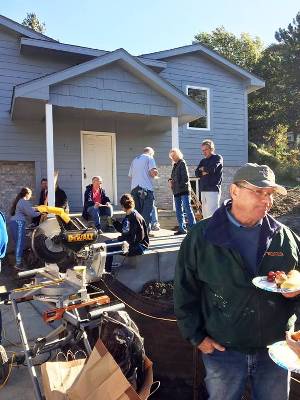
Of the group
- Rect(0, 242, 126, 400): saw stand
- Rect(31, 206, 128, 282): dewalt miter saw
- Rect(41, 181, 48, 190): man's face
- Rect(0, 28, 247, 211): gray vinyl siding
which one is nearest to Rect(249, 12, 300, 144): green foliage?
Rect(0, 28, 247, 211): gray vinyl siding

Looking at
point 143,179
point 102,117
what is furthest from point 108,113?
point 143,179

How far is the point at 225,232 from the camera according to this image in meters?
2.18

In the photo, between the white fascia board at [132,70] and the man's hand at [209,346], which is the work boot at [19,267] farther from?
the man's hand at [209,346]

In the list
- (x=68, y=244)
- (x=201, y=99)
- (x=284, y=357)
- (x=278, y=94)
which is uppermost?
(x=278, y=94)

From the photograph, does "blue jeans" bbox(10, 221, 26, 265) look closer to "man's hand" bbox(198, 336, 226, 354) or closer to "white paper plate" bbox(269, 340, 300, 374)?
"man's hand" bbox(198, 336, 226, 354)

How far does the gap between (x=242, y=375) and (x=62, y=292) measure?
57.8 inches

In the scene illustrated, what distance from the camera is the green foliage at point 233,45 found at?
33.2 metres

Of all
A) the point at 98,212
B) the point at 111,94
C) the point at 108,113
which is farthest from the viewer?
the point at 108,113

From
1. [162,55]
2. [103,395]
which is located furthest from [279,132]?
[103,395]

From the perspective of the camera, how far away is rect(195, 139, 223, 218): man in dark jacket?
7321 mm

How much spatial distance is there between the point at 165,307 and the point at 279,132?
25.9 m

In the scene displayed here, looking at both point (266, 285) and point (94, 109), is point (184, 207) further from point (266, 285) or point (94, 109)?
point (266, 285)

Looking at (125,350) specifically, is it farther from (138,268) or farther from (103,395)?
(138,268)

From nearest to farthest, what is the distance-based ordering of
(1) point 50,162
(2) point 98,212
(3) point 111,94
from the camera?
1. (2) point 98,212
2. (1) point 50,162
3. (3) point 111,94
